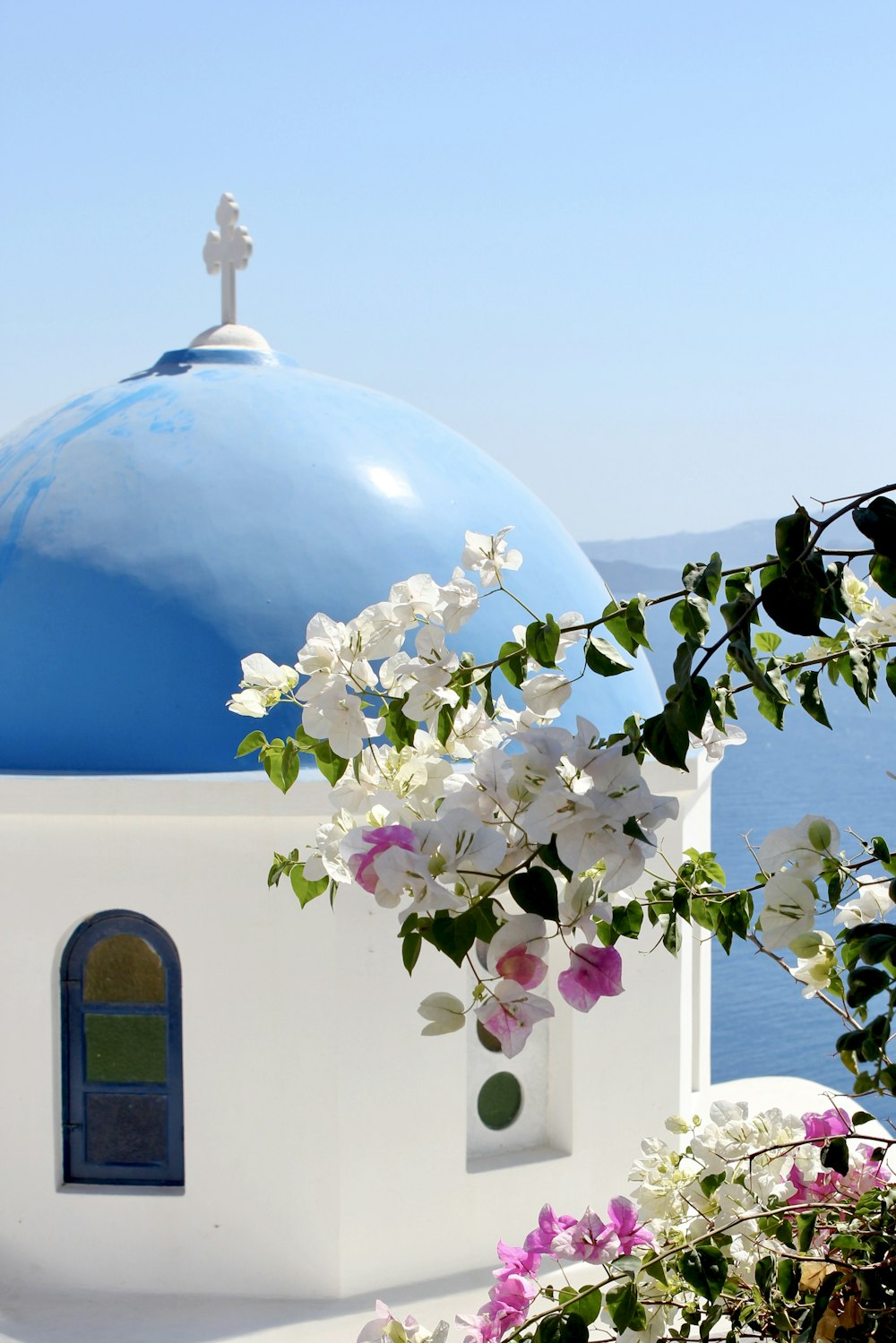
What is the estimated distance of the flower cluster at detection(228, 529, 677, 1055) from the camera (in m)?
1.65

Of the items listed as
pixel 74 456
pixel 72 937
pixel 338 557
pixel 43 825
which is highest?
pixel 74 456

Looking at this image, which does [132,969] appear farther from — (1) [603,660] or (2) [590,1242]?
(1) [603,660]

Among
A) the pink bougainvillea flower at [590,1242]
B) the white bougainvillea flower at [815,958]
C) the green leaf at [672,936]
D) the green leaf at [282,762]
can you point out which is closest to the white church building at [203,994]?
the pink bougainvillea flower at [590,1242]

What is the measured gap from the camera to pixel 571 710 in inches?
223

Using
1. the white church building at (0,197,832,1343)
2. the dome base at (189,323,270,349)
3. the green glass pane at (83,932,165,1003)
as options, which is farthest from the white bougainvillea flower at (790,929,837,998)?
the dome base at (189,323,270,349)

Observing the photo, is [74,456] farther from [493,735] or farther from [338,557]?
[493,735]

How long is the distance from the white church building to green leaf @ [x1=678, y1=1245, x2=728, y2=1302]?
3161 mm

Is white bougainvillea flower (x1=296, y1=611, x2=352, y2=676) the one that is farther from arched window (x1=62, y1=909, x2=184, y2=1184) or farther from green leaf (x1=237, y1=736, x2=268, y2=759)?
arched window (x1=62, y1=909, x2=184, y2=1184)

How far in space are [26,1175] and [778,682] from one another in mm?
4485

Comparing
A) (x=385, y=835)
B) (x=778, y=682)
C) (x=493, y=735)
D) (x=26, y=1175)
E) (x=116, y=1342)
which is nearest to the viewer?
(x=385, y=835)

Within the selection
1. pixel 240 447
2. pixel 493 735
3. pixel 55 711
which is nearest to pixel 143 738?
pixel 55 711

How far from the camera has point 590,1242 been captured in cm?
238

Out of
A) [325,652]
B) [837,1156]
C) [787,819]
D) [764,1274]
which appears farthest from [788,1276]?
[787,819]

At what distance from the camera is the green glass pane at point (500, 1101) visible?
5660mm
